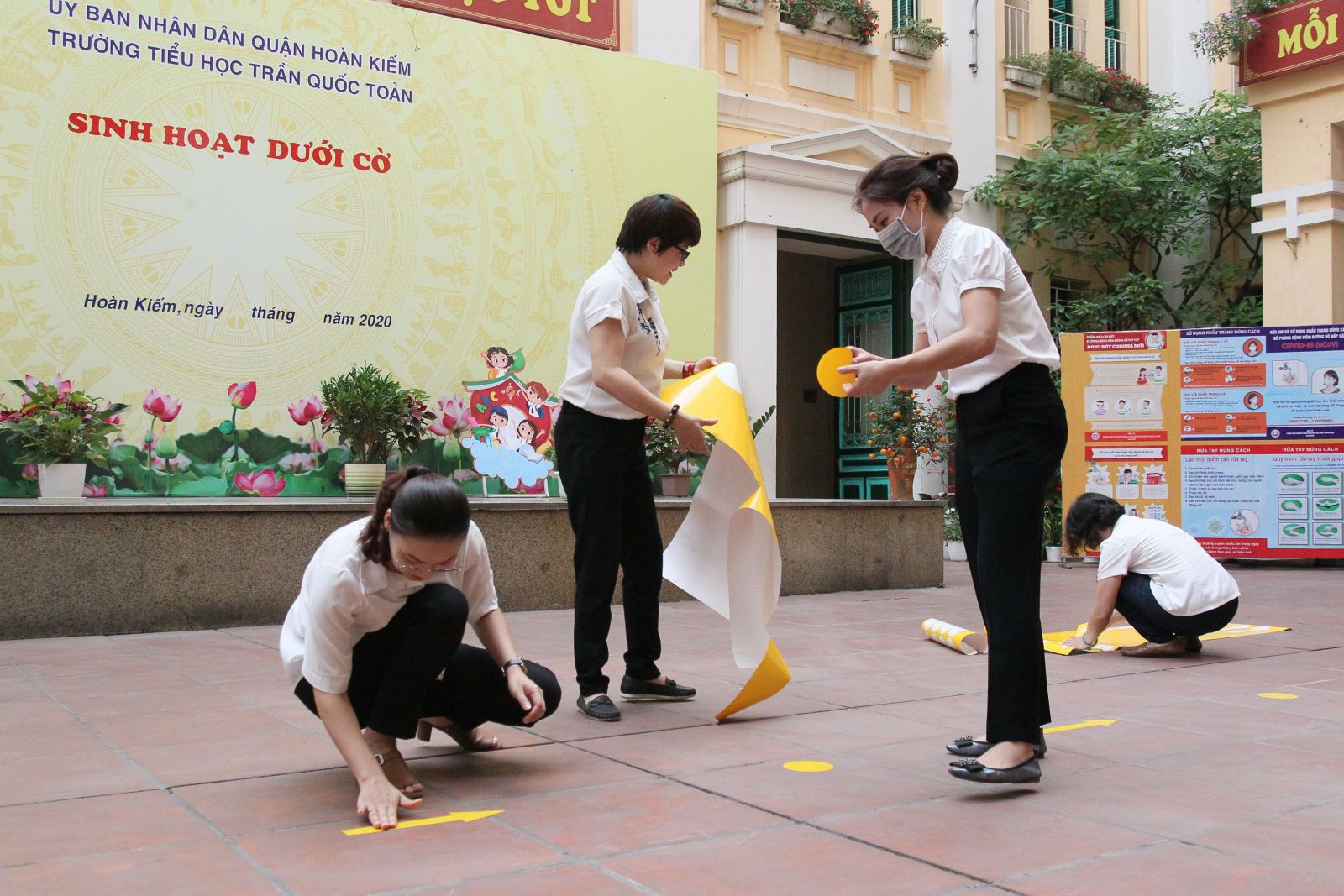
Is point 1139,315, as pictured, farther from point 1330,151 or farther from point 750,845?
point 750,845

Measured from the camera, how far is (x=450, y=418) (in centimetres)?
898

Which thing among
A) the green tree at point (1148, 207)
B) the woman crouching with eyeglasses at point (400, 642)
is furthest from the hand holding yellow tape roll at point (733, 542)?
the green tree at point (1148, 207)

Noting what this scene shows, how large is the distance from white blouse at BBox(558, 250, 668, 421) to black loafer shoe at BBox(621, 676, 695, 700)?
0.91 meters

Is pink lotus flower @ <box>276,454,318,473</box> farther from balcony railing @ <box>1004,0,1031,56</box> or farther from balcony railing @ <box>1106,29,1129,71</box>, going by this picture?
balcony railing @ <box>1106,29,1129,71</box>

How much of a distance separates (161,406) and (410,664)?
583 cm

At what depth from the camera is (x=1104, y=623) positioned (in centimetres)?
538

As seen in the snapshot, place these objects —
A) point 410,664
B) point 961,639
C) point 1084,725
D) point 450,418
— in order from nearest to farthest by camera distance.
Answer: point 410,664
point 1084,725
point 961,639
point 450,418

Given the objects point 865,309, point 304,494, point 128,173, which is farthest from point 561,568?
point 865,309

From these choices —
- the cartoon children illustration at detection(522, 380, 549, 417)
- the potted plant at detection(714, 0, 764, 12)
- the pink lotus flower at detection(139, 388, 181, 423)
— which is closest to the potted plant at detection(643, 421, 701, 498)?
the cartoon children illustration at detection(522, 380, 549, 417)

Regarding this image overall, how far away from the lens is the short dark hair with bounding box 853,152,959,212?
3.08 m

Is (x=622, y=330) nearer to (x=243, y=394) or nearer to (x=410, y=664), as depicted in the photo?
(x=410, y=664)

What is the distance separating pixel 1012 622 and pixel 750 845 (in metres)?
0.90

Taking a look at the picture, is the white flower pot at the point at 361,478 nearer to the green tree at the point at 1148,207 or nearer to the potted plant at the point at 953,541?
the potted plant at the point at 953,541

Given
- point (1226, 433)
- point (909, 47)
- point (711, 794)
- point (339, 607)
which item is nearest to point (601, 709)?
point (711, 794)
